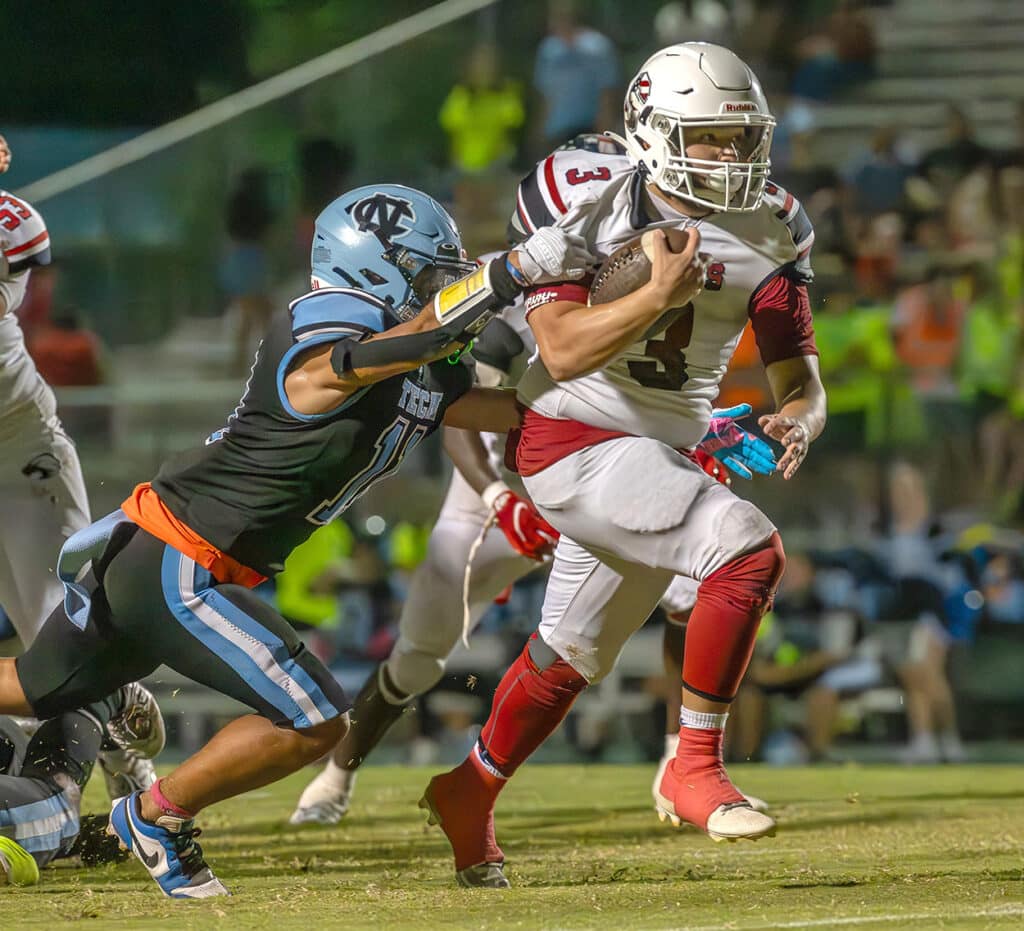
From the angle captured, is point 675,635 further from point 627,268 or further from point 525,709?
point 627,268

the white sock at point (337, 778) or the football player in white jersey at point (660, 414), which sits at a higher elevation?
the football player in white jersey at point (660, 414)

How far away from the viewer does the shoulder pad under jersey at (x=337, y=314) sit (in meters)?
3.66

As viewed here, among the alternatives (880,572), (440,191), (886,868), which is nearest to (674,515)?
(886,868)

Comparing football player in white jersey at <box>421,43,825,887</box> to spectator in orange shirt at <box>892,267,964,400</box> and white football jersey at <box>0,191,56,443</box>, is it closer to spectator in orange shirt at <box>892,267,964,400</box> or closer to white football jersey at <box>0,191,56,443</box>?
white football jersey at <box>0,191,56,443</box>

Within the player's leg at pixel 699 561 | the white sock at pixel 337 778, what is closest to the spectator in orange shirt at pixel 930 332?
the white sock at pixel 337 778

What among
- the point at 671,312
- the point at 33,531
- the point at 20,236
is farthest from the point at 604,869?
the point at 20,236

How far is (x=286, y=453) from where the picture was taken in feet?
12.2

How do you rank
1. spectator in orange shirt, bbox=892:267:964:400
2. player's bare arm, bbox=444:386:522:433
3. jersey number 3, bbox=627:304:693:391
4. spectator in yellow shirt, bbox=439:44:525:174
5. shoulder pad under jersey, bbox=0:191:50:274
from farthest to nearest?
spectator in yellow shirt, bbox=439:44:525:174 → spectator in orange shirt, bbox=892:267:964:400 → shoulder pad under jersey, bbox=0:191:50:274 → player's bare arm, bbox=444:386:522:433 → jersey number 3, bbox=627:304:693:391

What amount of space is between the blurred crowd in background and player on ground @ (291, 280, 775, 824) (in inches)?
94.6

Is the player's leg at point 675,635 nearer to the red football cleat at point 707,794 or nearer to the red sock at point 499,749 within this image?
the red sock at point 499,749

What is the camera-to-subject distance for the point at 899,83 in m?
10.0

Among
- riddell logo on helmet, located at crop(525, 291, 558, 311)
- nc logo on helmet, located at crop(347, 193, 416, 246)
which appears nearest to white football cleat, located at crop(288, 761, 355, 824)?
riddell logo on helmet, located at crop(525, 291, 558, 311)

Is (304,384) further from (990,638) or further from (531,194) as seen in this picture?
(990,638)

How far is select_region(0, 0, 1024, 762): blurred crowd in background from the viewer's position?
8328mm
